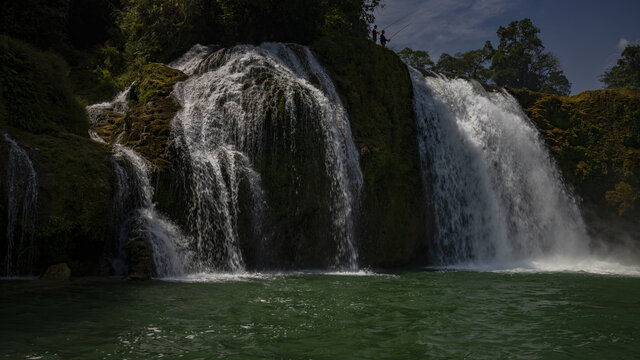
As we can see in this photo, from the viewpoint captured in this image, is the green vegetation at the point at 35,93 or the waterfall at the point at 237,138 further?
the waterfall at the point at 237,138

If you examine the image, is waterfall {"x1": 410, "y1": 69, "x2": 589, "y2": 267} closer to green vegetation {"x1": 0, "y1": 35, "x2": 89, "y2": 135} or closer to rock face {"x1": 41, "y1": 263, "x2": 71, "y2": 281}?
green vegetation {"x1": 0, "y1": 35, "x2": 89, "y2": 135}

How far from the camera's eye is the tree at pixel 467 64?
2618 inches

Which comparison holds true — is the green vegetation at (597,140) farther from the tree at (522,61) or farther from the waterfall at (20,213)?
the tree at (522,61)

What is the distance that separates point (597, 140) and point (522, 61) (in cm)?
4597

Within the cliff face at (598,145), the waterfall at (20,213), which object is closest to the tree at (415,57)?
the cliff face at (598,145)

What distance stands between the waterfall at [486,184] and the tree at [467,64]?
44.4 m

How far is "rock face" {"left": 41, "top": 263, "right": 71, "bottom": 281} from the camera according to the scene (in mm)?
9766

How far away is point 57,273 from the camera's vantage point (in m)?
9.86

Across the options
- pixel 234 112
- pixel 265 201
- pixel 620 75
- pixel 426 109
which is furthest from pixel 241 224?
pixel 620 75

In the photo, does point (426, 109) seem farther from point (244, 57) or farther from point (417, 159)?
point (244, 57)

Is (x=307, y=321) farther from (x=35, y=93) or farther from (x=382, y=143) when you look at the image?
(x=382, y=143)

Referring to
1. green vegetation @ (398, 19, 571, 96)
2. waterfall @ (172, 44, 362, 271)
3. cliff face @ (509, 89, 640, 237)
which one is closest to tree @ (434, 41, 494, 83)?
green vegetation @ (398, 19, 571, 96)

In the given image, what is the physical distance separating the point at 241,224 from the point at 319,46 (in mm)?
8820

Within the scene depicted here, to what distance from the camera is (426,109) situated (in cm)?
2062
